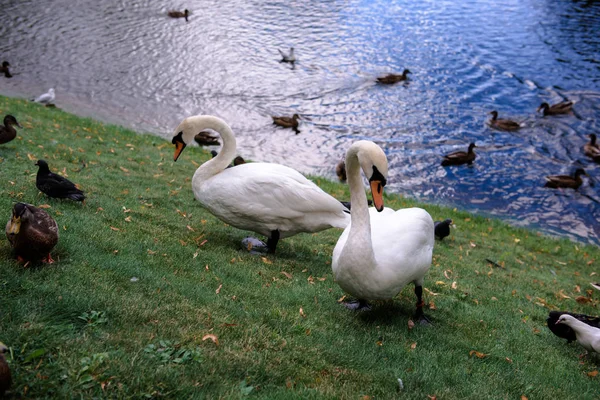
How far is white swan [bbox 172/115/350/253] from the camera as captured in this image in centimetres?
709

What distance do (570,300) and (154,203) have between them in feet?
21.7

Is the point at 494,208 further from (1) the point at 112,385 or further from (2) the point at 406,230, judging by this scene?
(1) the point at 112,385

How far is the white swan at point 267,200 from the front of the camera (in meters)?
7.09

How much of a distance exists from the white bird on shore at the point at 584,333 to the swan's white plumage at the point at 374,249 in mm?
1908

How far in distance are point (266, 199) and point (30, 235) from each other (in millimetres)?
3093

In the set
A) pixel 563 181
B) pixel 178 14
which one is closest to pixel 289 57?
pixel 178 14

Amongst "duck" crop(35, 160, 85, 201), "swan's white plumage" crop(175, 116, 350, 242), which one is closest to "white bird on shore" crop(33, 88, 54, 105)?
"duck" crop(35, 160, 85, 201)

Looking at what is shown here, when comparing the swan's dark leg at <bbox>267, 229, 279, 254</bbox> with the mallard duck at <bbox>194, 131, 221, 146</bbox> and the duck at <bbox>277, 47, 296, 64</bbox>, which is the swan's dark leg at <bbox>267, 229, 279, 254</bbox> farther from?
the duck at <bbox>277, 47, 296, 64</bbox>

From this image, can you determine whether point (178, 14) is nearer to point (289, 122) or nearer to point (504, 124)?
point (289, 122)

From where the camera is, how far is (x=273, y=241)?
745 centimetres

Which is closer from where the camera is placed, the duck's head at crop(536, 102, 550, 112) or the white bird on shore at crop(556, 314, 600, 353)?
the white bird on shore at crop(556, 314, 600, 353)

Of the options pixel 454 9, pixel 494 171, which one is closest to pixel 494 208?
pixel 494 171

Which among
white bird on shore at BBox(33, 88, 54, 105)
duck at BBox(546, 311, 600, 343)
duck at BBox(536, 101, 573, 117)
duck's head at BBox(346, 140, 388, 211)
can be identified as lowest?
duck at BBox(536, 101, 573, 117)

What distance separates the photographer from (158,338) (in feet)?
13.5
